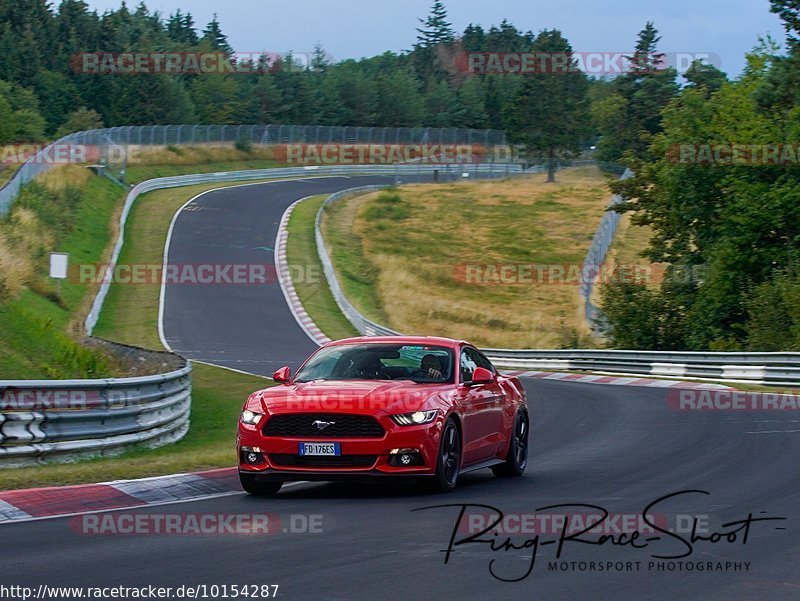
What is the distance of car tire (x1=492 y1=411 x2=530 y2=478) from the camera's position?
12.5 metres

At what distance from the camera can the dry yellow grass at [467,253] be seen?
47.7 m

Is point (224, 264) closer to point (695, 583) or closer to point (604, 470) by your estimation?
point (604, 470)

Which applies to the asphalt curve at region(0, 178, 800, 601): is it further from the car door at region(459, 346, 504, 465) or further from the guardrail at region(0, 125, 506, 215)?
the guardrail at region(0, 125, 506, 215)

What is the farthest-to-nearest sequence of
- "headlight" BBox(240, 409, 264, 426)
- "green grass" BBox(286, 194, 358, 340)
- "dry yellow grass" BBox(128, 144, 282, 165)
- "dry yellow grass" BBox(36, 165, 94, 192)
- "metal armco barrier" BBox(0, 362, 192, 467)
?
"dry yellow grass" BBox(128, 144, 282, 165) → "dry yellow grass" BBox(36, 165, 94, 192) → "green grass" BBox(286, 194, 358, 340) → "metal armco barrier" BBox(0, 362, 192, 467) → "headlight" BBox(240, 409, 264, 426)

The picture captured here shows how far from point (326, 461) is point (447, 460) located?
3.63 feet

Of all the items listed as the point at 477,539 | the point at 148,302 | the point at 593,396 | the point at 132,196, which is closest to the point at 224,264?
the point at 148,302

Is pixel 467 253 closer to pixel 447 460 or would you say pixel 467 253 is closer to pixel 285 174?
pixel 285 174

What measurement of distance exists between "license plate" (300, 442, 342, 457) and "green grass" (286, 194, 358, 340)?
29.1 meters

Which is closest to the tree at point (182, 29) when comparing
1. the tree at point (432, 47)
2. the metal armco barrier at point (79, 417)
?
the tree at point (432, 47)

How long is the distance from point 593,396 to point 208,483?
14.4 metres

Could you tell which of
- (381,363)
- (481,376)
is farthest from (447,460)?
(381,363)

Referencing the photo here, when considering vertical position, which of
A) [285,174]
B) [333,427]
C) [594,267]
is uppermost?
[333,427]

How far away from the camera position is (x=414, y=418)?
10.5 meters

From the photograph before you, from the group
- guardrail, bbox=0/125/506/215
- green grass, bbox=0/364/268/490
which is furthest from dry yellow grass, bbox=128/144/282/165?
green grass, bbox=0/364/268/490
